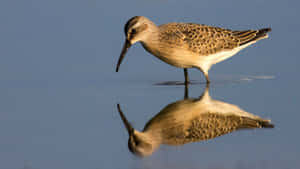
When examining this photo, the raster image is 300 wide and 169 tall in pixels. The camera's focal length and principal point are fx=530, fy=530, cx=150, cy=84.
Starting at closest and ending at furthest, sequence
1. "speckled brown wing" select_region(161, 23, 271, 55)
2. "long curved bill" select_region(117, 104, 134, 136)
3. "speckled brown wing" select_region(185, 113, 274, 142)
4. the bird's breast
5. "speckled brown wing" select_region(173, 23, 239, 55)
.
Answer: "speckled brown wing" select_region(185, 113, 274, 142), "long curved bill" select_region(117, 104, 134, 136), the bird's breast, "speckled brown wing" select_region(161, 23, 271, 55), "speckled brown wing" select_region(173, 23, 239, 55)

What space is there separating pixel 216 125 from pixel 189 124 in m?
0.48

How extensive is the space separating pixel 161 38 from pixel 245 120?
3409mm

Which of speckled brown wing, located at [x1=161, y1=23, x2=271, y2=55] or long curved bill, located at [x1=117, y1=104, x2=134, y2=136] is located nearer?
long curved bill, located at [x1=117, y1=104, x2=134, y2=136]

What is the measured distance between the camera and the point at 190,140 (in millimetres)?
8602

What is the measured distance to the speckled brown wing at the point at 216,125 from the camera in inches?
348

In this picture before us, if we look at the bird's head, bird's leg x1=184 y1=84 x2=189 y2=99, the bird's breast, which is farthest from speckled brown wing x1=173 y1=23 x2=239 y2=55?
the bird's head

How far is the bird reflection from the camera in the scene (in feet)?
28.1

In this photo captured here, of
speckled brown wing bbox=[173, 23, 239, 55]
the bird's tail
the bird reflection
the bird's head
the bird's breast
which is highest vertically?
speckled brown wing bbox=[173, 23, 239, 55]

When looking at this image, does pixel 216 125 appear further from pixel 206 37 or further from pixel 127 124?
pixel 206 37

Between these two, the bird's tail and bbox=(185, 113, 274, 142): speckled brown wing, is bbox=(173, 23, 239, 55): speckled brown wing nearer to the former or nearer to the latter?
bbox=(185, 113, 274, 142): speckled brown wing

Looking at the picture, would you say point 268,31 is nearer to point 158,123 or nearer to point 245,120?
point 245,120

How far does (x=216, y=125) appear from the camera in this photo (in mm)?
9320

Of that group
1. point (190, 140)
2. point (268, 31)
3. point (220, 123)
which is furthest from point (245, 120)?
point (268, 31)

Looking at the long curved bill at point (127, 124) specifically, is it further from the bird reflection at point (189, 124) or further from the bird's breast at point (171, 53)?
the bird's breast at point (171, 53)
